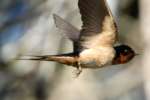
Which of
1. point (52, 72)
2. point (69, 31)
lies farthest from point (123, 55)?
point (52, 72)

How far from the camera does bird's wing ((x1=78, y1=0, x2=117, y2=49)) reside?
45.5 inches

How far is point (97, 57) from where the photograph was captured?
1.21 meters

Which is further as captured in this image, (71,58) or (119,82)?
(119,82)

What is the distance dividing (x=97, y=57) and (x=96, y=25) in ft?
0.24

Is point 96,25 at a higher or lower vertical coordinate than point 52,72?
higher

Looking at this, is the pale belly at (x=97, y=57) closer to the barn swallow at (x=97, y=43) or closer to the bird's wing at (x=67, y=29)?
the barn swallow at (x=97, y=43)

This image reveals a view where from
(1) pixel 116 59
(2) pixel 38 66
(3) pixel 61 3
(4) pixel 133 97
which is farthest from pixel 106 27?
(4) pixel 133 97

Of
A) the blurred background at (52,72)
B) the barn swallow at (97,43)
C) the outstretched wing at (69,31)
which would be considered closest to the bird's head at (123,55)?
the barn swallow at (97,43)

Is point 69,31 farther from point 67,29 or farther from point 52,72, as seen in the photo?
point 52,72

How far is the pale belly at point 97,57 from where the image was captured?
1.20 metres

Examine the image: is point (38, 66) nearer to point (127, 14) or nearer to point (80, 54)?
point (127, 14)

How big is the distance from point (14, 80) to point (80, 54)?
150 centimetres

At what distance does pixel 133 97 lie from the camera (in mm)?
2797

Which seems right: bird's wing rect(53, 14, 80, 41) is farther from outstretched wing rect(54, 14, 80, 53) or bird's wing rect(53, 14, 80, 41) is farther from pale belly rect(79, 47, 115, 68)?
pale belly rect(79, 47, 115, 68)
